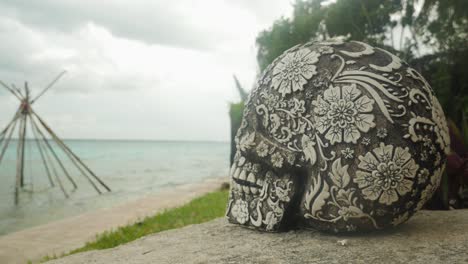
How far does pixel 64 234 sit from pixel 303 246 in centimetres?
676

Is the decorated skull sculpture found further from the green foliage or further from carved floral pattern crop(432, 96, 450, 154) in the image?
the green foliage

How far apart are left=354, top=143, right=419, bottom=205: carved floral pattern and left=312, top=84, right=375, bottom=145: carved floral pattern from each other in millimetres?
181

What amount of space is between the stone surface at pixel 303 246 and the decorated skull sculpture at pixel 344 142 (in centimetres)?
14

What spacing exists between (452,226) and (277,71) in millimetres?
1837

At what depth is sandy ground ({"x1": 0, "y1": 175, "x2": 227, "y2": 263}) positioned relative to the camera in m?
6.94

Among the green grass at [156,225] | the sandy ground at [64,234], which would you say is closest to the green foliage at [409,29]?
the green grass at [156,225]

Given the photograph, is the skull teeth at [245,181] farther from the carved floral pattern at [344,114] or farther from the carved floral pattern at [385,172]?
the carved floral pattern at [385,172]

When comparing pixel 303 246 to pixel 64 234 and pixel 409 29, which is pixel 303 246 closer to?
pixel 64 234

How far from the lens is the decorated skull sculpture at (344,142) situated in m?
2.86

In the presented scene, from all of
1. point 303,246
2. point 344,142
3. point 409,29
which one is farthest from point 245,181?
point 409,29

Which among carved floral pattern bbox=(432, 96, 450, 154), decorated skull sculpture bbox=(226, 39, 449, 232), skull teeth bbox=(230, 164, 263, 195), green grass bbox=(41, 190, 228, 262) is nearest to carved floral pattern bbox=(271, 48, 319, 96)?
decorated skull sculpture bbox=(226, 39, 449, 232)

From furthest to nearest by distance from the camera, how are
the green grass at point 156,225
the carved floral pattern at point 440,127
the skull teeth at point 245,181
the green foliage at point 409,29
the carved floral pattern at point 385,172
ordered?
the green foliage at point 409,29 → the green grass at point 156,225 → the skull teeth at point 245,181 → the carved floral pattern at point 440,127 → the carved floral pattern at point 385,172

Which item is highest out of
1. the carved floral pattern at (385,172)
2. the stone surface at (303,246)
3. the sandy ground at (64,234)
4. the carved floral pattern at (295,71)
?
the carved floral pattern at (295,71)

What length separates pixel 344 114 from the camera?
2.92 m
